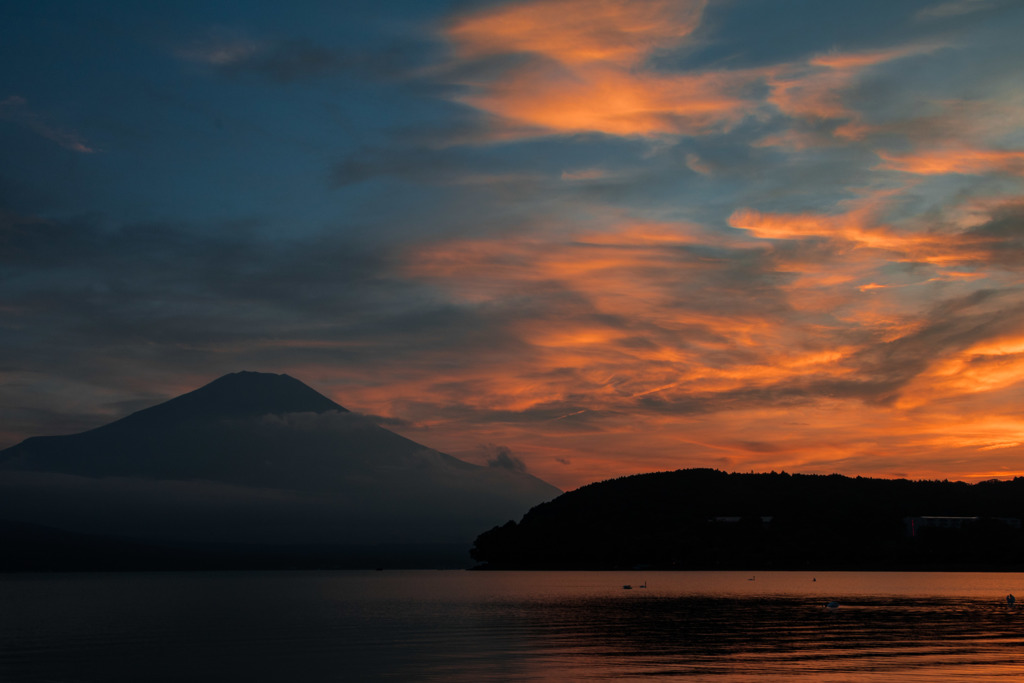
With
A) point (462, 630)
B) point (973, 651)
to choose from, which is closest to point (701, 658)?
point (973, 651)

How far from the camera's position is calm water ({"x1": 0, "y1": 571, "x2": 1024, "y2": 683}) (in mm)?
57875

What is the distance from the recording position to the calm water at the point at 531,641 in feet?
190

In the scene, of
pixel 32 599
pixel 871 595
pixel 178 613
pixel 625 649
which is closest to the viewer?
pixel 625 649

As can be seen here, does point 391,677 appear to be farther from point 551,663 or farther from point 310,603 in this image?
point 310,603

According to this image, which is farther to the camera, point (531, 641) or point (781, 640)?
point (531, 641)

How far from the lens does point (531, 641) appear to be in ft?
253

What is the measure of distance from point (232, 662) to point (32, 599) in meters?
127

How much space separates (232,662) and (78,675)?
10.1m

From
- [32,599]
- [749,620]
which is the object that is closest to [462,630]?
[749,620]

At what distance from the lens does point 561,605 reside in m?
130

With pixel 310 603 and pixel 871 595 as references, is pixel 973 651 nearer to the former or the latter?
pixel 871 595

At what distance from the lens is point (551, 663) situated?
6225 centimetres

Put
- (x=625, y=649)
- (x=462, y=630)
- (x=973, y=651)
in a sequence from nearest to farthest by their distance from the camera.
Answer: (x=973, y=651), (x=625, y=649), (x=462, y=630)

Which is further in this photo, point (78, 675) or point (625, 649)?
point (625, 649)
